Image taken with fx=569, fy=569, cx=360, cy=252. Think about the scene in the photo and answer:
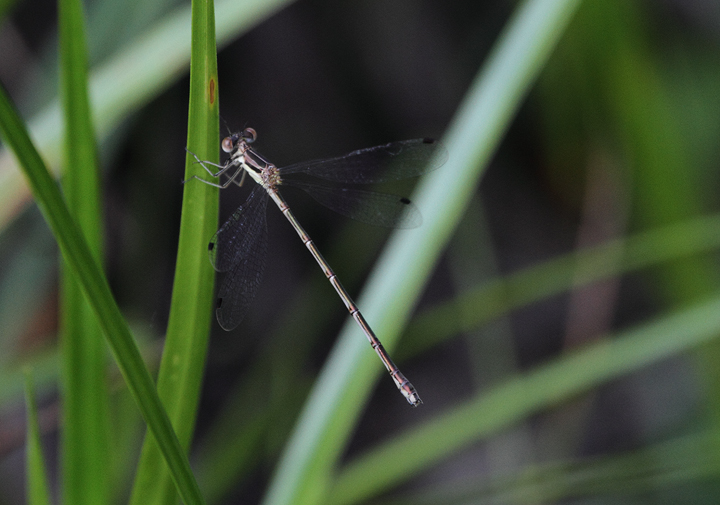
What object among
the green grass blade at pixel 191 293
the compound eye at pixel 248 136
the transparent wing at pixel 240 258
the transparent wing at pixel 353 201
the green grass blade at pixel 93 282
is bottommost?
the green grass blade at pixel 93 282

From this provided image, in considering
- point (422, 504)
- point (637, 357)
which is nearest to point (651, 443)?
point (637, 357)

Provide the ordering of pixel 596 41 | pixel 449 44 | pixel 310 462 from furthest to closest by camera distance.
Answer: pixel 449 44, pixel 596 41, pixel 310 462

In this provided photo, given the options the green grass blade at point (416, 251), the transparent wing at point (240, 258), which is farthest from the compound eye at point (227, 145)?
the green grass blade at point (416, 251)

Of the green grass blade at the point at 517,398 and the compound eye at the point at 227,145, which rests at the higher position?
the compound eye at the point at 227,145

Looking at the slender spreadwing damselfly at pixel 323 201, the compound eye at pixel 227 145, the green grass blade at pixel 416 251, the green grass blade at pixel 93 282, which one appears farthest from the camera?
the compound eye at pixel 227 145

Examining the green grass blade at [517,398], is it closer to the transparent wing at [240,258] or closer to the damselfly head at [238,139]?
the transparent wing at [240,258]

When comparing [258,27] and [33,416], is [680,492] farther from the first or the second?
[258,27]

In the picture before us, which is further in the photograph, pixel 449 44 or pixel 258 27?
pixel 449 44
